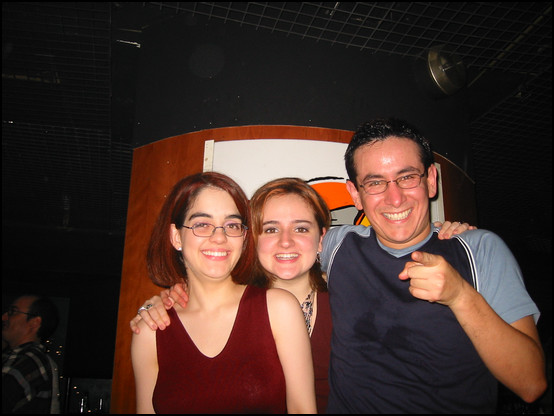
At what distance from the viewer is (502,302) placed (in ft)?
5.06

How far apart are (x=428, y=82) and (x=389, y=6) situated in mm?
757

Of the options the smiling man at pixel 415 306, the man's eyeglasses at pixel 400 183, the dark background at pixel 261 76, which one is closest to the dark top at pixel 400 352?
the smiling man at pixel 415 306

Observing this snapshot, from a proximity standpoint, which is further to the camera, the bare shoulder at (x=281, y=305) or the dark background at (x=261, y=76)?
the dark background at (x=261, y=76)

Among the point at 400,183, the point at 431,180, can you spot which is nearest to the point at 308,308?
the point at 400,183

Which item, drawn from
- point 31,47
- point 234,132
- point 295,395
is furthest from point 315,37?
point 31,47

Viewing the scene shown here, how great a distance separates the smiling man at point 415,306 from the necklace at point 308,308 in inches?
7.1

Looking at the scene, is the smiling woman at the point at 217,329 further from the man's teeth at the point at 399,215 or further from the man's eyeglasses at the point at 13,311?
the man's eyeglasses at the point at 13,311

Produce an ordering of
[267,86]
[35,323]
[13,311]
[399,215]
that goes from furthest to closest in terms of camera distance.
Result: [13,311]
[35,323]
[267,86]
[399,215]

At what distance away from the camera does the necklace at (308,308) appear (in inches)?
80.3

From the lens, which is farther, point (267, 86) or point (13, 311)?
point (13, 311)

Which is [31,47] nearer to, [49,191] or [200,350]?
[200,350]

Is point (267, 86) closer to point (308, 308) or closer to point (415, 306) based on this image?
point (308, 308)

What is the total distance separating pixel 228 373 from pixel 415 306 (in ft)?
3.17

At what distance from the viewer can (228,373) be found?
1.72 meters
